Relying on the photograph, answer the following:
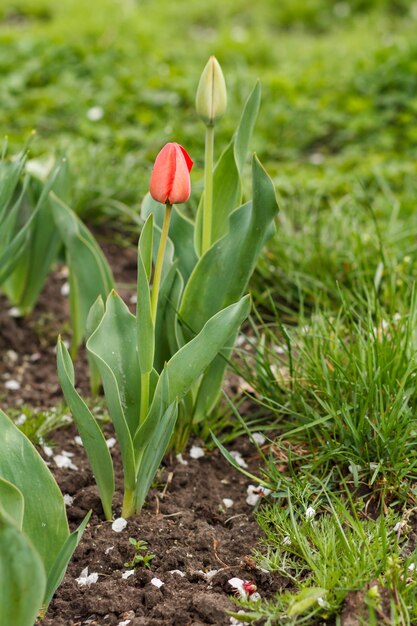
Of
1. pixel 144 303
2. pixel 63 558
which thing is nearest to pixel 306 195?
pixel 144 303

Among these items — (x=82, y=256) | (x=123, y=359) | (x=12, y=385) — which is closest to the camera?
(x=123, y=359)

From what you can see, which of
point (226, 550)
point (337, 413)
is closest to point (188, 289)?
point (337, 413)

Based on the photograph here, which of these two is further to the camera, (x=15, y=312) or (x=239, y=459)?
(x=15, y=312)

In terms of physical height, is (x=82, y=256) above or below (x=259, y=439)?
above

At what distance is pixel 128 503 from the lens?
214cm

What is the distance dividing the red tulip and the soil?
79 centimetres

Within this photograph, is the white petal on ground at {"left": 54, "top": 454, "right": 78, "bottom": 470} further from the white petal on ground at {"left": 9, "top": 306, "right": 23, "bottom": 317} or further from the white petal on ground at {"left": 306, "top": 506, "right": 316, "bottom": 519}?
the white petal on ground at {"left": 9, "top": 306, "right": 23, "bottom": 317}

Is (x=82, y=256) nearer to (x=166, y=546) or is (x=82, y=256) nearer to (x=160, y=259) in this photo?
(x=160, y=259)

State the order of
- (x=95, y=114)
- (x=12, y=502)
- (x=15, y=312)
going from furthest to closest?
(x=95, y=114) → (x=15, y=312) → (x=12, y=502)

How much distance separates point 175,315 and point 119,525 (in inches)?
21.4

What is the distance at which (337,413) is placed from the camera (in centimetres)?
223

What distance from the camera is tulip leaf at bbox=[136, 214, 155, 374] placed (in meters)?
1.86

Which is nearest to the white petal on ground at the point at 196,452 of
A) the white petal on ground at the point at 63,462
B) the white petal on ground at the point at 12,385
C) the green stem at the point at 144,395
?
the white petal on ground at the point at 63,462

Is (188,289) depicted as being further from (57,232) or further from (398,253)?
(398,253)
